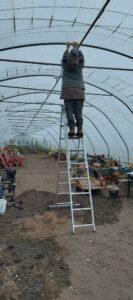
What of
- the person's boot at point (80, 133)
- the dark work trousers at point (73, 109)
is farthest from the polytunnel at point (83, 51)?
the person's boot at point (80, 133)

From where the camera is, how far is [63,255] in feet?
15.5

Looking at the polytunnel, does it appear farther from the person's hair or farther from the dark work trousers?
the dark work trousers

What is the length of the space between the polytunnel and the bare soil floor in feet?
12.3

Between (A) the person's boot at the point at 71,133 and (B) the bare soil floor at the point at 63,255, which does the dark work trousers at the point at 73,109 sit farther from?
(B) the bare soil floor at the point at 63,255

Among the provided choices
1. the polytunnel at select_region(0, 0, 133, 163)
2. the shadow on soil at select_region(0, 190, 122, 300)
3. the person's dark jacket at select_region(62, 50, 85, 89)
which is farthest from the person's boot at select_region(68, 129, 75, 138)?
the polytunnel at select_region(0, 0, 133, 163)

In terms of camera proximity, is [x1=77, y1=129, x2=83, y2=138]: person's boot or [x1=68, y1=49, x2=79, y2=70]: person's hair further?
[x1=77, y1=129, x2=83, y2=138]: person's boot

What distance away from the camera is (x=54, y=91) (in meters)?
13.2

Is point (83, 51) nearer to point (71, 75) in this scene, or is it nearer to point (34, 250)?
point (71, 75)

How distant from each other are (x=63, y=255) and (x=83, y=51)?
559cm

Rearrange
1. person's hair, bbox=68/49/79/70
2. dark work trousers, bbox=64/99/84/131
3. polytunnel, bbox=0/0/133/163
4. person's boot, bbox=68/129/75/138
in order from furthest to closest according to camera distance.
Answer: polytunnel, bbox=0/0/133/163 < person's boot, bbox=68/129/75/138 < dark work trousers, bbox=64/99/84/131 < person's hair, bbox=68/49/79/70

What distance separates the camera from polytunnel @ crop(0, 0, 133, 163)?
21.1ft

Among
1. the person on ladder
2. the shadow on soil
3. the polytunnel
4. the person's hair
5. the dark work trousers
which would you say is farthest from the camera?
the polytunnel

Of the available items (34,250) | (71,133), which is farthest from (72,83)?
(34,250)

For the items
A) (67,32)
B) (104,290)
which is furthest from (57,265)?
(67,32)
